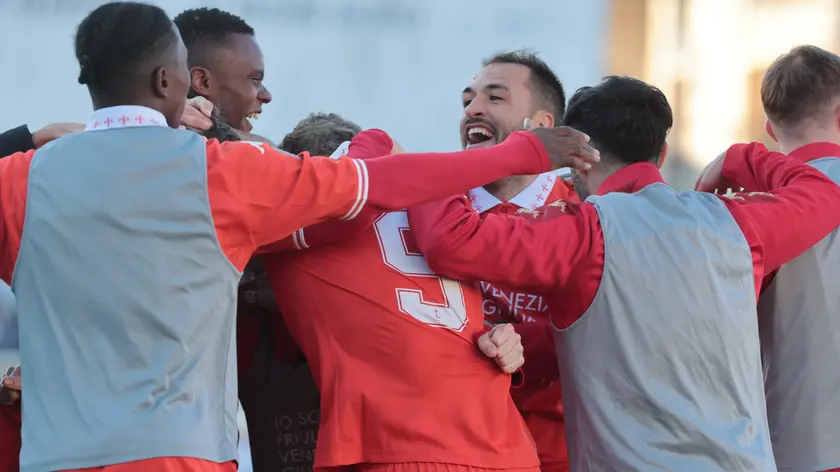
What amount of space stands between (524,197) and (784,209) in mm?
796

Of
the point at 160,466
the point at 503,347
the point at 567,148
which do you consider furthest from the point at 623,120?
the point at 160,466

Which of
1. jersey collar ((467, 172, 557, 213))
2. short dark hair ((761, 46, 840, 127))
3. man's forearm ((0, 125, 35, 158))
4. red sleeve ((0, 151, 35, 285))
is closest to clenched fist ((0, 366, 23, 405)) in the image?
red sleeve ((0, 151, 35, 285))

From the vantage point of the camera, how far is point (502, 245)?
9.30 ft

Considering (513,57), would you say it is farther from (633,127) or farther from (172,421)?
(172,421)

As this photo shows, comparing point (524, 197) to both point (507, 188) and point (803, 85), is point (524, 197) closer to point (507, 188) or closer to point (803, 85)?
point (507, 188)

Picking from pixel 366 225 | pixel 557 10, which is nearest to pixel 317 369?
pixel 366 225

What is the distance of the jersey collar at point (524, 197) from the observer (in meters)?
3.48

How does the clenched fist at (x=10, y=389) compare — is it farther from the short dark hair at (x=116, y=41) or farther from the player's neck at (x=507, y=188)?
the player's neck at (x=507, y=188)

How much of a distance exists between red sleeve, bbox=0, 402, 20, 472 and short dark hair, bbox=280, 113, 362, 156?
0.98 m

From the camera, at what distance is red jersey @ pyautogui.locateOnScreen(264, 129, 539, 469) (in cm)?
277

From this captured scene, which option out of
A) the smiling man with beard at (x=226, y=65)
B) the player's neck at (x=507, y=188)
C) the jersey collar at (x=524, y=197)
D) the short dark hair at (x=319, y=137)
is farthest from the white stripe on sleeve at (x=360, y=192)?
the smiling man with beard at (x=226, y=65)

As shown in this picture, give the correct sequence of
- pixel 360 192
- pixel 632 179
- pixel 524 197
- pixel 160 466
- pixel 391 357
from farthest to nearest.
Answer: pixel 524 197 → pixel 632 179 → pixel 391 357 → pixel 360 192 → pixel 160 466

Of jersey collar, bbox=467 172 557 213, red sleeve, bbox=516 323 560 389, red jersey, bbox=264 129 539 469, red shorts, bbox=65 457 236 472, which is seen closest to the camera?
red shorts, bbox=65 457 236 472

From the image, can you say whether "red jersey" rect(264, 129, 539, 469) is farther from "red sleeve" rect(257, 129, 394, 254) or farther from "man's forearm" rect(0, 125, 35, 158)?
"man's forearm" rect(0, 125, 35, 158)
